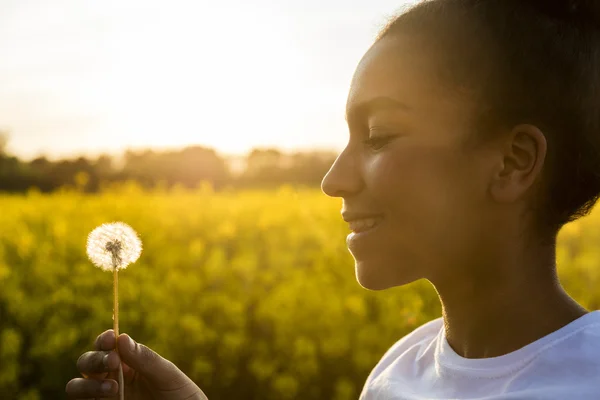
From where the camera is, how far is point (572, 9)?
1485 mm

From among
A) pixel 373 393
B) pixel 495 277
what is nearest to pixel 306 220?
pixel 373 393

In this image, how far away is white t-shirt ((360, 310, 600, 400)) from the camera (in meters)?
1.38

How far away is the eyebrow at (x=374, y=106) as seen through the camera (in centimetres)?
150

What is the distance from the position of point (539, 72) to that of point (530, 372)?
0.64 metres

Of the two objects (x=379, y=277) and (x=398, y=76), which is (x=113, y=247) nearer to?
(x=379, y=277)

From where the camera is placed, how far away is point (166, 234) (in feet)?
14.0

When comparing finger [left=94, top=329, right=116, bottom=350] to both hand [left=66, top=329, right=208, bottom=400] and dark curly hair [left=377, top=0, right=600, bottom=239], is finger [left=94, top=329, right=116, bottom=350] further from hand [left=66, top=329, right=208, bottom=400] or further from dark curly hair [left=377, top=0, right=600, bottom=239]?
dark curly hair [left=377, top=0, right=600, bottom=239]

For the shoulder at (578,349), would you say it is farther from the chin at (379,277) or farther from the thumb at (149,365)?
the thumb at (149,365)

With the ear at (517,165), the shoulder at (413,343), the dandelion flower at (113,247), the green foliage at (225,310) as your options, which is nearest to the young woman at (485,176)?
the ear at (517,165)

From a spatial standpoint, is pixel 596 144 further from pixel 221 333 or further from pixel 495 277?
pixel 221 333

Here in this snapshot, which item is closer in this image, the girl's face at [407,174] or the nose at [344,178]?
the girl's face at [407,174]

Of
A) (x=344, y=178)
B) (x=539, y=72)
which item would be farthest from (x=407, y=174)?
(x=539, y=72)

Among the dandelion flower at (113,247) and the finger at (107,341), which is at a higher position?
the dandelion flower at (113,247)

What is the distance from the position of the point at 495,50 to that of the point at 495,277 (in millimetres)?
492
